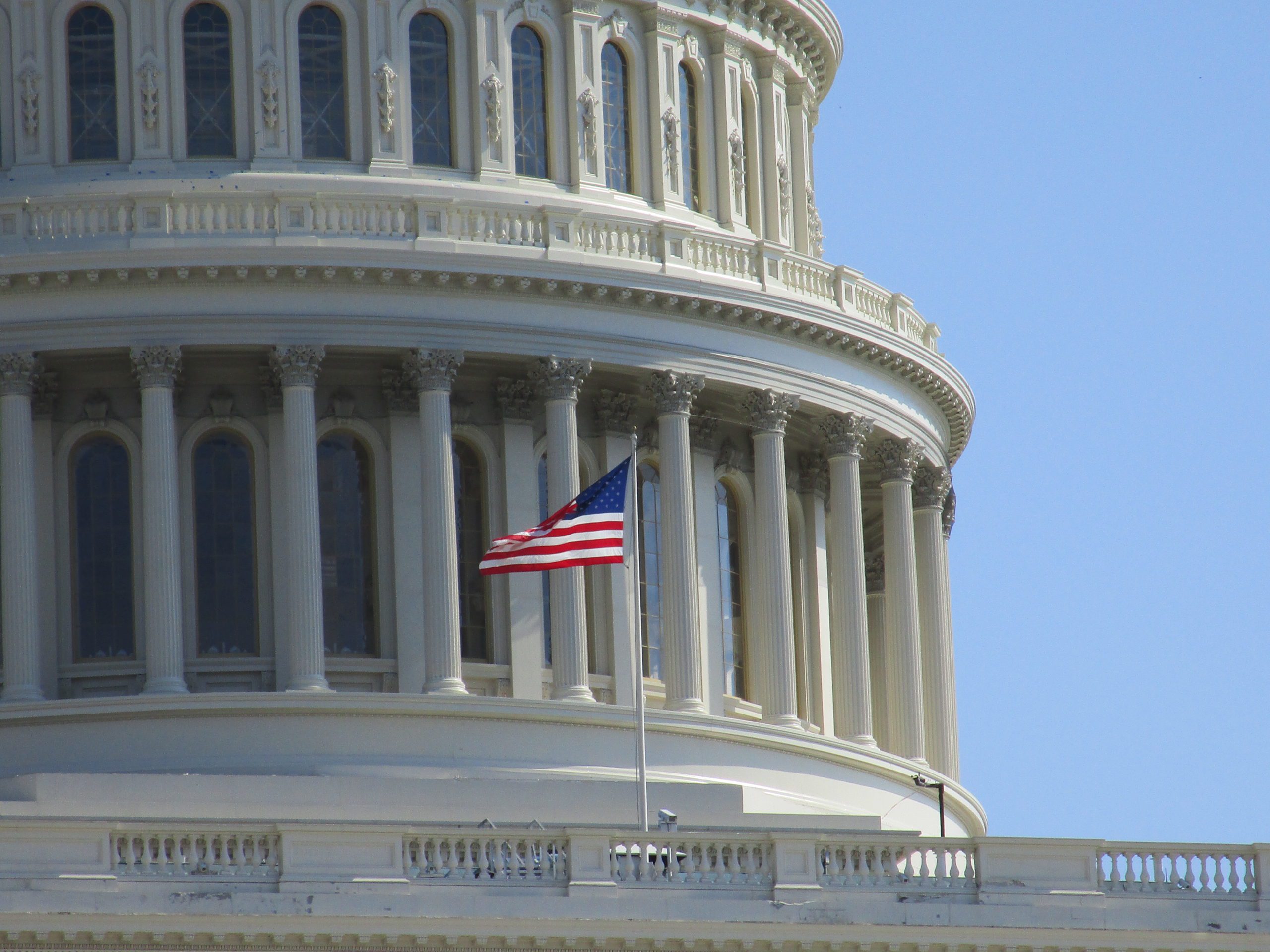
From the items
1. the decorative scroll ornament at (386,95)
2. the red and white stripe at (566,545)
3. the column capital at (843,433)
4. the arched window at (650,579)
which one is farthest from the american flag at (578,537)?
the column capital at (843,433)

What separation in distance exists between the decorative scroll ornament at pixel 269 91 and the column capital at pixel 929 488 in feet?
47.3

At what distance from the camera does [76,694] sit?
63.9 meters

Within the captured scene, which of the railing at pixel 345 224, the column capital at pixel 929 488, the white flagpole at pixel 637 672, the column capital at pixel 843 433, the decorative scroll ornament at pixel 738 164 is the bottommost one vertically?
the white flagpole at pixel 637 672

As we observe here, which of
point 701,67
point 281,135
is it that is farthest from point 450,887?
point 701,67

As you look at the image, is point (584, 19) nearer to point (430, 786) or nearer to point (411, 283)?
point (411, 283)

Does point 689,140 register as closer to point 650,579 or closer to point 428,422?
point 650,579

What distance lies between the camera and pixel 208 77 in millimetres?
66938

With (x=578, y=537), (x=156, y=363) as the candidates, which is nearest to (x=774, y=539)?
(x=578, y=537)

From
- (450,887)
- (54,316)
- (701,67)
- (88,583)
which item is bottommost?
(450,887)

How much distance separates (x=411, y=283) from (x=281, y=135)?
4.11 meters

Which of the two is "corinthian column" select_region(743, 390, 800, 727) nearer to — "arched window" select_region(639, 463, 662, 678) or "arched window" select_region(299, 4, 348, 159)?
"arched window" select_region(639, 463, 662, 678)

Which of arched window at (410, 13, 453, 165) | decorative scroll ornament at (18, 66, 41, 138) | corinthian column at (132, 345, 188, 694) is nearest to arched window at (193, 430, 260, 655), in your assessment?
corinthian column at (132, 345, 188, 694)

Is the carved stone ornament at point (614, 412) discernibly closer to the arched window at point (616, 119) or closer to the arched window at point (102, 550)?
the arched window at point (616, 119)

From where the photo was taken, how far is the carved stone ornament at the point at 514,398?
Answer: 6612cm
